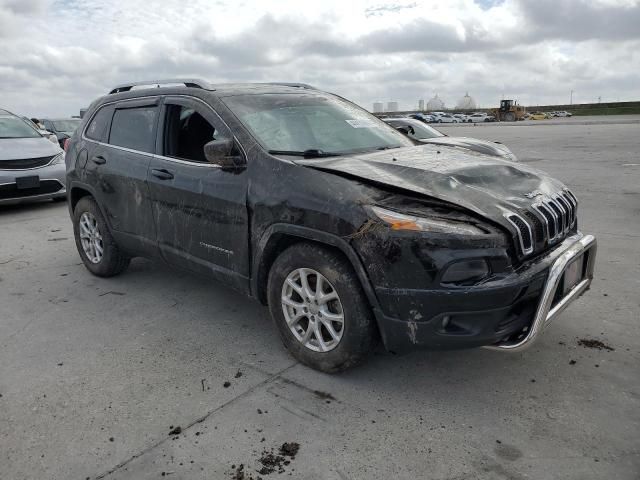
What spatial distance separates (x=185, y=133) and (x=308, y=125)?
3.30 ft

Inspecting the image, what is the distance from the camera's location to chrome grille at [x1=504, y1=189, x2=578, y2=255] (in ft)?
9.36

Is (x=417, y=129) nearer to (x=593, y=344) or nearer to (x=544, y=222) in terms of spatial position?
(x=593, y=344)

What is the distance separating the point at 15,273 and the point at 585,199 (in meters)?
7.77

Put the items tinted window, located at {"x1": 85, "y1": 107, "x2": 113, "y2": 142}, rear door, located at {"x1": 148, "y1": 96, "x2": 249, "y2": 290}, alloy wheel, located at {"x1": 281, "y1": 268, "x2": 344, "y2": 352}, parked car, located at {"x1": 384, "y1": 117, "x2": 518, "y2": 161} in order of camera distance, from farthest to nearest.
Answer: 1. parked car, located at {"x1": 384, "y1": 117, "x2": 518, "y2": 161}
2. tinted window, located at {"x1": 85, "y1": 107, "x2": 113, "y2": 142}
3. rear door, located at {"x1": 148, "y1": 96, "x2": 249, "y2": 290}
4. alloy wheel, located at {"x1": 281, "y1": 268, "x2": 344, "y2": 352}

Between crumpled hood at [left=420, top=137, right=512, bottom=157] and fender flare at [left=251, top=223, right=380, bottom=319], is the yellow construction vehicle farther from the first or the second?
fender flare at [left=251, top=223, right=380, bottom=319]

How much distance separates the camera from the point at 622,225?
6.66 metres

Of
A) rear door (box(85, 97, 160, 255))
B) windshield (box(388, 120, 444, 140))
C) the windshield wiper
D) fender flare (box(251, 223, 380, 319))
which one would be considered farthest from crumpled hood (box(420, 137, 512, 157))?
fender flare (box(251, 223, 380, 319))

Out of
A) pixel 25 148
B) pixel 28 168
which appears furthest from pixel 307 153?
pixel 25 148

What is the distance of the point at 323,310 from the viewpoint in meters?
3.18

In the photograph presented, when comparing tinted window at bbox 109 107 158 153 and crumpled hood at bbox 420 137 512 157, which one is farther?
crumpled hood at bbox 420 137 512 157

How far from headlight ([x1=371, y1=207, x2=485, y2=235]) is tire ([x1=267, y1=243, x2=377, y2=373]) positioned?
1.29 feet

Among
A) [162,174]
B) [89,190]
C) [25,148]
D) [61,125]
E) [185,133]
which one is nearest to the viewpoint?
[162,174]

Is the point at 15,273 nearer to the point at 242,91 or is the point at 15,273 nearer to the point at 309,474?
the point at 242,91

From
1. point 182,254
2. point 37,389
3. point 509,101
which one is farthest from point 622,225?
point 509,101
